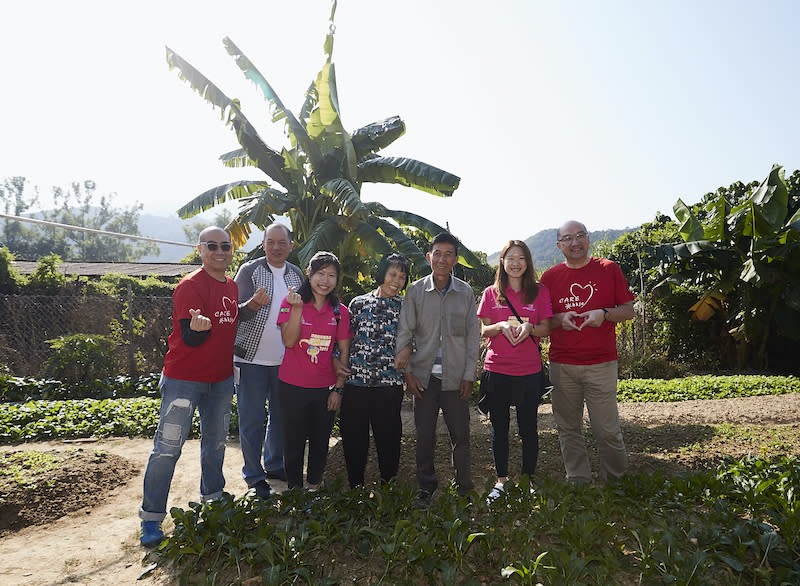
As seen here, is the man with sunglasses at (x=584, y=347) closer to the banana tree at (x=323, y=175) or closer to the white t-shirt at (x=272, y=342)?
the white t-shirt at (x=272, y=342)

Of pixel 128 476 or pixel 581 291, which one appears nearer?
pixel 581 291

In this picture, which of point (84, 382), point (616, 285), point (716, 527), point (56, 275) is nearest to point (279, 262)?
point (616, 285)

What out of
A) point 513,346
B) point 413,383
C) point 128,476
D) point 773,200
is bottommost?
point 128,476

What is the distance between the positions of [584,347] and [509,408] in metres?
0.71

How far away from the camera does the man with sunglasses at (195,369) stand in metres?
3.31

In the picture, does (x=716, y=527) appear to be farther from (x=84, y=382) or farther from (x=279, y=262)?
(x=84, y=382)

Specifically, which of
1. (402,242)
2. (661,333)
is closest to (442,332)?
(402,242)

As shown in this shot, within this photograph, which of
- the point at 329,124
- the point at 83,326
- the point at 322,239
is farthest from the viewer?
the point at 83,326

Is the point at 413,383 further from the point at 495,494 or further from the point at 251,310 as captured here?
the point at 251,310

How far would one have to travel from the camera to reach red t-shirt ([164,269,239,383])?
3.34 m

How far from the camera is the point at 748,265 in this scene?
10477 millimetres

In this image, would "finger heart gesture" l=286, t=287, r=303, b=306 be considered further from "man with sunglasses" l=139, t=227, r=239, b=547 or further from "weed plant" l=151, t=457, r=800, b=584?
"weed plant" l=151, t=457, r=800, b=584

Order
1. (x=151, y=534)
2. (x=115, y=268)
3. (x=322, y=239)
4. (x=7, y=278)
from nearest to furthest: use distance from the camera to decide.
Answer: (x=151, y=534), (x=322, y=239), (x=7, y=278), (x=115, y=268)

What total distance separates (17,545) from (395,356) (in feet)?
9.83
